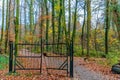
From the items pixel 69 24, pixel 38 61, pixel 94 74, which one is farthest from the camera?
pixel 69 24

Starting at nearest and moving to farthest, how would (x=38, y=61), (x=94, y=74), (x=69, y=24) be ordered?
(x=94, y=74) < (x=38, y=61) < (x=69, y=24)

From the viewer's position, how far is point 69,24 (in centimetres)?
3500

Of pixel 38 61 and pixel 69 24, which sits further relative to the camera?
pixel 69 24

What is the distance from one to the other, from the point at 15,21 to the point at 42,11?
11.2 meters

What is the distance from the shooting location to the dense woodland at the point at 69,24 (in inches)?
1013

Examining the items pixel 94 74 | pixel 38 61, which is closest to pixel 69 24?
pixel 38 61

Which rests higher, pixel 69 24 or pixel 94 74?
pixel 69 24

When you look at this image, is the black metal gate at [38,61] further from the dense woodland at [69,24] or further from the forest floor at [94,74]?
the dense woodland at [69,24]

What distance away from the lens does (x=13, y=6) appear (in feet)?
80.8

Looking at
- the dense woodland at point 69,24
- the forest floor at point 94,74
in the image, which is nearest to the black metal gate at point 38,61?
the forest floor at point 94,74

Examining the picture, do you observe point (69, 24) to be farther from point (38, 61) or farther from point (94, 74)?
point (94, 74)

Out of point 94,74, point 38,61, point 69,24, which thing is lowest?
point 94,74

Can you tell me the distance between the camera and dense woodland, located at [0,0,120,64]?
25719 mm

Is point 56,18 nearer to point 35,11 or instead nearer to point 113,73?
point 35,11
